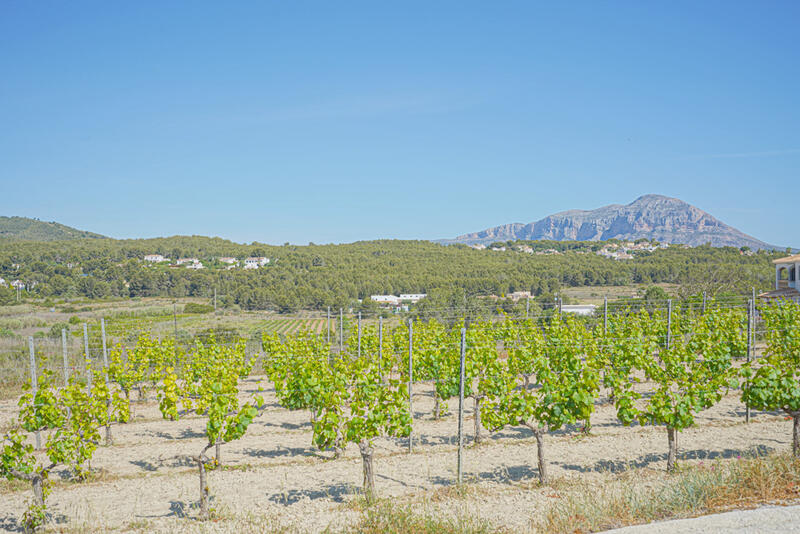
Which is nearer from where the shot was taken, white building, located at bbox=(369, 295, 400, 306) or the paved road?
the paved road

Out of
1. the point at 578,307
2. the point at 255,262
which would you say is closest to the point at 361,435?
the point at 578,307

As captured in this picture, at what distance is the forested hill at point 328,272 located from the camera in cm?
3596

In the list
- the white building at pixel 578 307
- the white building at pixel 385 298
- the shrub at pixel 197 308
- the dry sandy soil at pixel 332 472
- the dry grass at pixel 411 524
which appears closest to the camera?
the dry grass at pixel 411 524

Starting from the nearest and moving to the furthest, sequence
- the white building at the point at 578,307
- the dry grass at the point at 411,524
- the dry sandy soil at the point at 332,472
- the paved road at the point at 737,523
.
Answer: the paved road at the point at 737,523 < the dry grass at the point at 411,524 < the dry sandy soil at the point at 332,472 < the white building at the point at 578,307

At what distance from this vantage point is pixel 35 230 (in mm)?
70000

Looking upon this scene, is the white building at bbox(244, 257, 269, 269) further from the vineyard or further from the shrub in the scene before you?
the vineyard

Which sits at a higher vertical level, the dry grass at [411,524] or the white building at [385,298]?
the dry grass at [411,524]

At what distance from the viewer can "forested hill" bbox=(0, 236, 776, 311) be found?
36.0m

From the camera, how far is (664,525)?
4348mm

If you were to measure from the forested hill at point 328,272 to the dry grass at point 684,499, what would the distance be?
24.2 m

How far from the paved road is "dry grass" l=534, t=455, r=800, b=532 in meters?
0.36

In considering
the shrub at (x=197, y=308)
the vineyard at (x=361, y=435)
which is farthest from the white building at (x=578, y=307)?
the shrub at (x=197, y=308)

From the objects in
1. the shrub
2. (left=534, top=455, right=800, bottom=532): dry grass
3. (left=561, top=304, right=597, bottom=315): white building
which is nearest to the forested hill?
the shrub

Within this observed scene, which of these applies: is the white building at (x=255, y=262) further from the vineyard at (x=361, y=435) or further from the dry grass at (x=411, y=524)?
the dry grass at (x=411, y=524)
